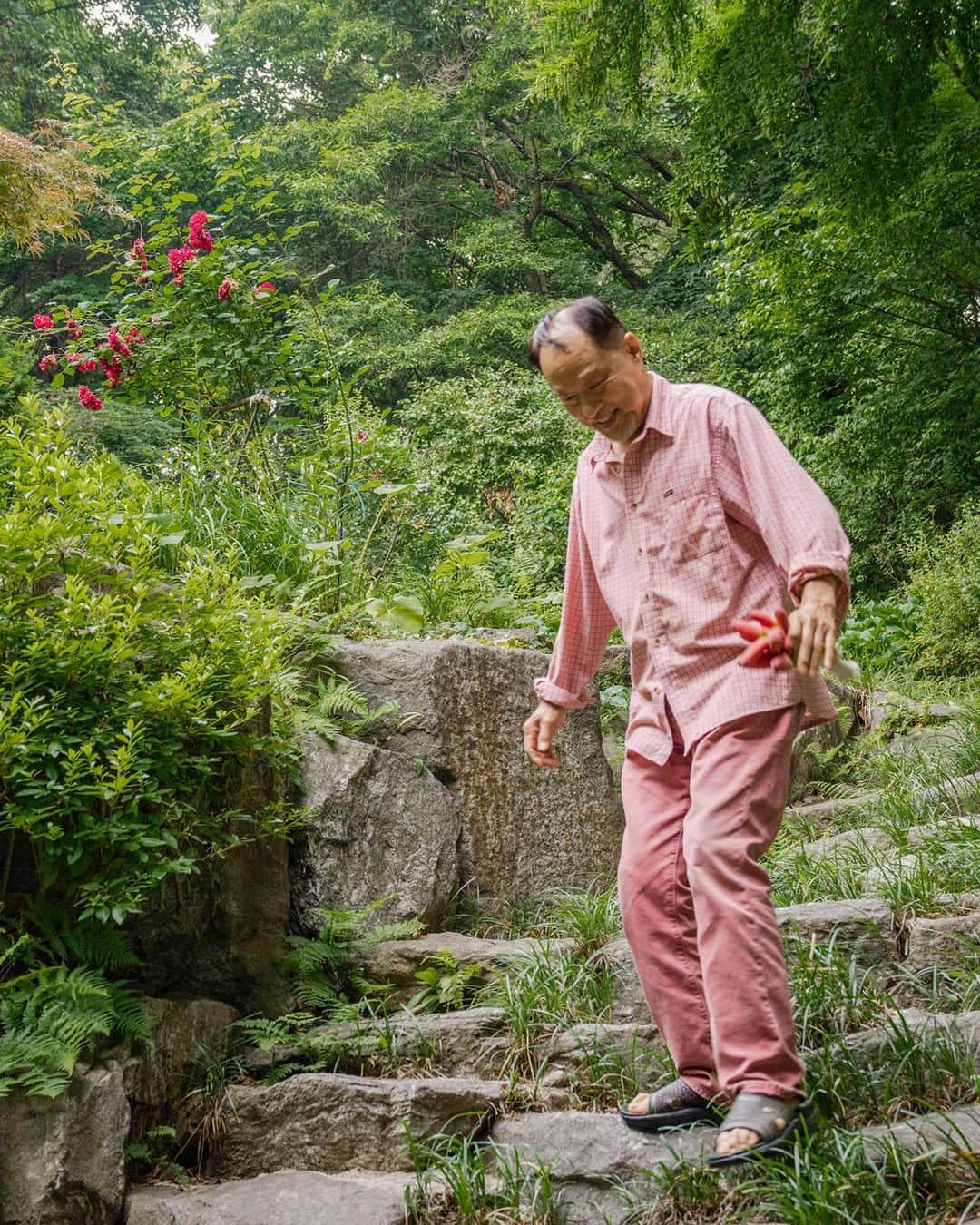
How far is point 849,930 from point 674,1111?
3.28ft

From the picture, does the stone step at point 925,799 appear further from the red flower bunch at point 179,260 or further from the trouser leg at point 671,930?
the red flower bunch at point 179,260

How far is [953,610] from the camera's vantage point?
8938 mm

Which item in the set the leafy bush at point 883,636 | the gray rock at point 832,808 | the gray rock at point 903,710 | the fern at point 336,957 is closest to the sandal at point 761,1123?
the fern at point 336,957

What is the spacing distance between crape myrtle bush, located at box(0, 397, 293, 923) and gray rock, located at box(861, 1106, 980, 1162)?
1758mm

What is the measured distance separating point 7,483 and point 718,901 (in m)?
2.55

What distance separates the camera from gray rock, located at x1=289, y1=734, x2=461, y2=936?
12.6 feet

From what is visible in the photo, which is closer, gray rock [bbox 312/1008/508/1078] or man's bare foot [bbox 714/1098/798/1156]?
man's bare foot [bbox 714/1098/798/1156]

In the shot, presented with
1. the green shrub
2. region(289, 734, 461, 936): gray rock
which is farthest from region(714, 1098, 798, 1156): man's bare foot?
the green shrub

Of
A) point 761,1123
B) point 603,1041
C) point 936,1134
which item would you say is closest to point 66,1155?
point 603,1041

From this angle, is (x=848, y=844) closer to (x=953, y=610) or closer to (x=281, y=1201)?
(x=281, y=1201)

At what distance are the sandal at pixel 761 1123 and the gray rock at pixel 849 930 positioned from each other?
101cm

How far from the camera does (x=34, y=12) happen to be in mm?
17000

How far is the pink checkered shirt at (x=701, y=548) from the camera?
2258 millimetres

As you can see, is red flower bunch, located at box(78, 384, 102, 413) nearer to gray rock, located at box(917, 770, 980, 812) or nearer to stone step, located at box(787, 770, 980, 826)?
stone step, located at box(787, 770, 980, 826)
